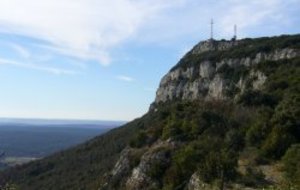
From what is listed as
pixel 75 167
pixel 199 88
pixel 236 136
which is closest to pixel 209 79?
pixel 199 88

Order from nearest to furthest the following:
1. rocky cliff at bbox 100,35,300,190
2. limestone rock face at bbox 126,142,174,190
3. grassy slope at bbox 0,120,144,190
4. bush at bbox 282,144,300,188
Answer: bush at bbox 282,144,300,188, rocky cliff at bbox 100,35,300,190, limestone rock face at bbox 126,142,174,190, grassy slope at bbox 0,120,144,190

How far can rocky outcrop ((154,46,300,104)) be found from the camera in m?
73.8

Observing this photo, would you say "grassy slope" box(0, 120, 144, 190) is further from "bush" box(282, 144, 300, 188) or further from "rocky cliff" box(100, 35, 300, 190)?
"bush" box(282, 144, 300, 188)

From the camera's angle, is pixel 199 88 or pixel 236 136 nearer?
pixel 236 136

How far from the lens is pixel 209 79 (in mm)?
83625

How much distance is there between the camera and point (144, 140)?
49.3 m

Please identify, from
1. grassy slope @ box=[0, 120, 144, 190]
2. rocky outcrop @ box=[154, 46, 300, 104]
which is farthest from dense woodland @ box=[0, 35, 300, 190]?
grassy slope @ box=[0, 120, 144, 190]

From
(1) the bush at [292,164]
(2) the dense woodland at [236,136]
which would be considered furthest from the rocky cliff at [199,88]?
(1) the bush at [292,164]

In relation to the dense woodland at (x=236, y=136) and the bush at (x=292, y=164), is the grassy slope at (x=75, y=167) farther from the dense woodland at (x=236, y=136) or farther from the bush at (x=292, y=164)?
the bush at (x=292, y=164)

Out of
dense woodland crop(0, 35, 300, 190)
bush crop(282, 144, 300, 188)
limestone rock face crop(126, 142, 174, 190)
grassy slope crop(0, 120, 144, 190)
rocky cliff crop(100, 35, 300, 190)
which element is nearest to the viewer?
bush crop(282, 144, 300, 188)

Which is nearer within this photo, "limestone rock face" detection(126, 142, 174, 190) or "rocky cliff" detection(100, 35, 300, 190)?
"rocky cliff" detection(100, 35, 300, 190)

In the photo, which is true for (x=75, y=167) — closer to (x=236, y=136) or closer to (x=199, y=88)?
(x=199, y=88)

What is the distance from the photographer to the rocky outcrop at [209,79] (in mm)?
73750

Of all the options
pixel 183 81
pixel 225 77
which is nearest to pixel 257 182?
pixel 225 77
